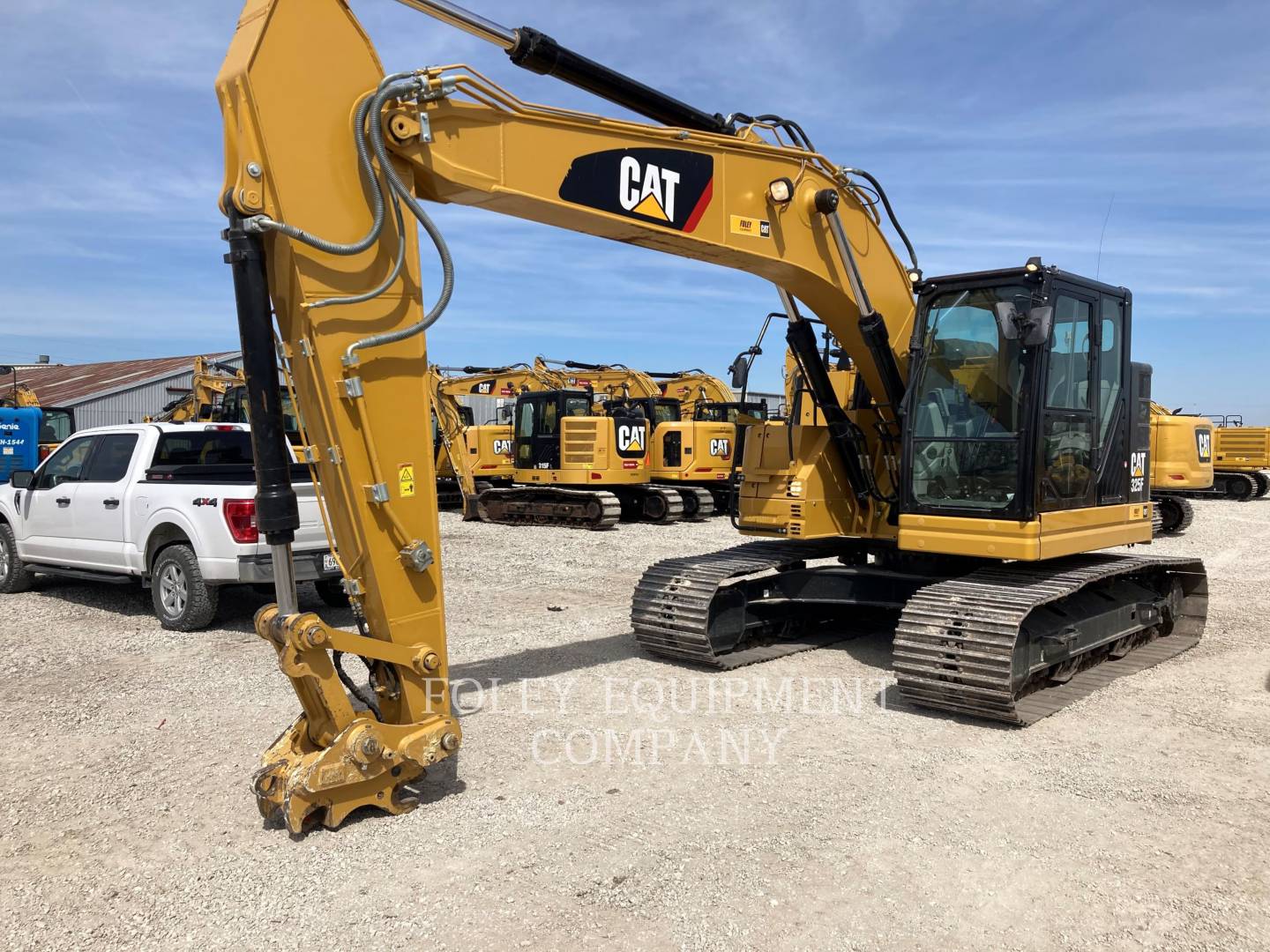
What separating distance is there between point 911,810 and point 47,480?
9.16 meters

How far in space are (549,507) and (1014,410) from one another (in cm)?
1235

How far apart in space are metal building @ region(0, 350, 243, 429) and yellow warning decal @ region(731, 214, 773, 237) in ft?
103

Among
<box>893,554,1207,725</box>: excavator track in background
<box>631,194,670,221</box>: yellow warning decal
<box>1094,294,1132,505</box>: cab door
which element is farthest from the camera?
<box>1094,294,1132,505</box>: cab door

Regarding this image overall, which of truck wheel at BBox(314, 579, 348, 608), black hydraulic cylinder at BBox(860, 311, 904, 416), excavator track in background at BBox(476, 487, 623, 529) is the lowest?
truck wheel at BBox(314, 579, 348, 608)

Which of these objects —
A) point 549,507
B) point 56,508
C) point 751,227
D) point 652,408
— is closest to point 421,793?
point 751,227

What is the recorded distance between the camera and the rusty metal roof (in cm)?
3634

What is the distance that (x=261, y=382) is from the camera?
416cm

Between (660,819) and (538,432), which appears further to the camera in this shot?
(538,432)

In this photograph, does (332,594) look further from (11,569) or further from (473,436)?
(473,436)

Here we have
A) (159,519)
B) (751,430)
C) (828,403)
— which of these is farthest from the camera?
(159,519)

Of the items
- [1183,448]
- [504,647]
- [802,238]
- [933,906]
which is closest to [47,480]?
[504,647]

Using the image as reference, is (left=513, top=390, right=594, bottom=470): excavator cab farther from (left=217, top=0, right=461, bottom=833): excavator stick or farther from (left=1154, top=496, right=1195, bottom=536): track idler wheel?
(left=217, top=0, right=461, bottom=833): excavator stick

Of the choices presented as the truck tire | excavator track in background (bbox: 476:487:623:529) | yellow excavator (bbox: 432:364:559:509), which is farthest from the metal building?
the truck tire

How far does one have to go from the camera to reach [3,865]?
3.97 meters
